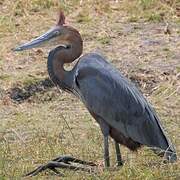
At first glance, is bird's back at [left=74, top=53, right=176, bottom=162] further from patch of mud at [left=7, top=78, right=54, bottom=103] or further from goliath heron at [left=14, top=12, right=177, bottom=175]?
patch of mud at [left=7, top=78, right=54, bottom=103]

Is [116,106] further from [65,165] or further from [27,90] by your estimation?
[27,90]

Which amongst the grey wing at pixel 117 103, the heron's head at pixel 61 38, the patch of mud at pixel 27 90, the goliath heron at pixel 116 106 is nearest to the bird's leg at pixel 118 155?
the goliath heron at pixel 116 106

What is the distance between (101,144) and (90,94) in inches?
21.5

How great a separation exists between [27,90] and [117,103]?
6.15ft

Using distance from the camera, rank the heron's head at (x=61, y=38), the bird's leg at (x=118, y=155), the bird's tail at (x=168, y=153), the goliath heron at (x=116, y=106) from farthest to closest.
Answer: the heron's head at (x=61, y=38)
the goliath heron at (x=116, y=106)
the bird's leg at (x=118, y=155)
the bird's tail at (x=168, y=153)

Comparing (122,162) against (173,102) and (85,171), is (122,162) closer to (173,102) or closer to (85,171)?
(85,171)

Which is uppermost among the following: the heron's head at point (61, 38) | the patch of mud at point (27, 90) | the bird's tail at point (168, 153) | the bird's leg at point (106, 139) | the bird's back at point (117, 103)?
the heron's head at point (61, 38)

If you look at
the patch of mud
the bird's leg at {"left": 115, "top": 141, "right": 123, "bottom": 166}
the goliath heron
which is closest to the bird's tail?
the goliath heron

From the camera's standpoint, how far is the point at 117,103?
6.72 metres

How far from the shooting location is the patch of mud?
8.30 m

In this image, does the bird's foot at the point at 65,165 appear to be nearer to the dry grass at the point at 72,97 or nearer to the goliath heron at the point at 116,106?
the dry grass at the point at 72,97

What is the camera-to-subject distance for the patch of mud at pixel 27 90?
27.2 feet

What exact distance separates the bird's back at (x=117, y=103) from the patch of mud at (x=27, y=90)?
1654mm

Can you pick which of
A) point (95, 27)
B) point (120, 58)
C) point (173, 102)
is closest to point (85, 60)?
point (173, 102)
